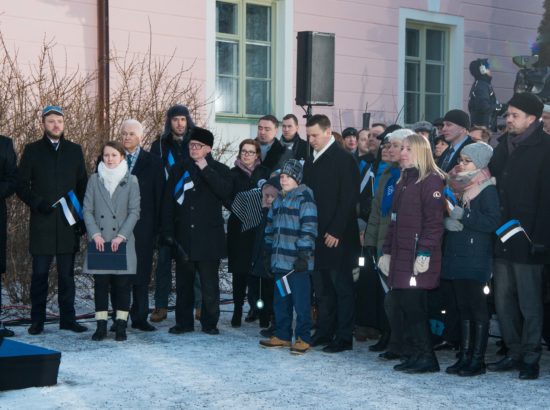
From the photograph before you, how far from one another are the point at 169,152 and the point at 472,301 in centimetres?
308

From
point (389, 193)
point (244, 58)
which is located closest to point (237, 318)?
point (389, 193)

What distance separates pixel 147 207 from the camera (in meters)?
8.45

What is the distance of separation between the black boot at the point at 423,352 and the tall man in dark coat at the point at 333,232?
2.87 ft

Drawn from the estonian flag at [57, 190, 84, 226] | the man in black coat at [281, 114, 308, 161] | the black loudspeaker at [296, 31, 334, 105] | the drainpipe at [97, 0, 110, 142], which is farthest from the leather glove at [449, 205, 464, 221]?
the drainpipe at [97, 0, 110, 142]

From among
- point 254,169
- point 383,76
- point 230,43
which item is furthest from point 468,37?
point 254,169

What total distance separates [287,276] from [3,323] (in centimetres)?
246

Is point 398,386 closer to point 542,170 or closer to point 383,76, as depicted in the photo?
point 542,170

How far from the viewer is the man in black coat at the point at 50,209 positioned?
828 centimetres

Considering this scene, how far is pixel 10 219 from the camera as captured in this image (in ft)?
30.8

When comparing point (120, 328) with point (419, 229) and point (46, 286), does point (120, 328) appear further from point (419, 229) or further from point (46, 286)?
point (419, 229)

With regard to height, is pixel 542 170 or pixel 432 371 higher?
pixel 542 170

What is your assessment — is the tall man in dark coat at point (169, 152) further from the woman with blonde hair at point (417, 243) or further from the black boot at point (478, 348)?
the black boot at point (478, 348)

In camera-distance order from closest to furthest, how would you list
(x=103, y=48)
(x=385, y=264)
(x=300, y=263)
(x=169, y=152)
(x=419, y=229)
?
1. (x=419, y=229)
2. (x=385, y=264)
3. (x=300, y=263)
4. (x=169, y=152)
5. (x=103, y=48)

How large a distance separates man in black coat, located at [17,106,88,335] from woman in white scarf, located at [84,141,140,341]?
0.84 ft
